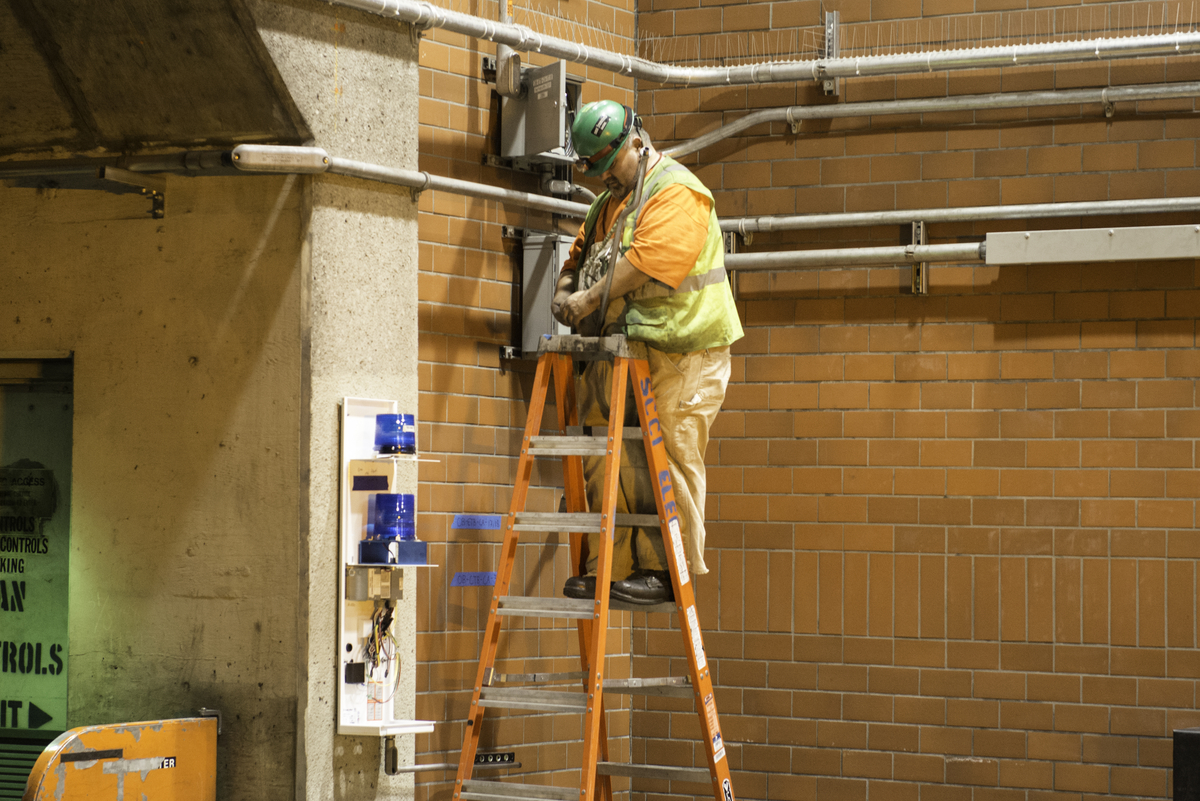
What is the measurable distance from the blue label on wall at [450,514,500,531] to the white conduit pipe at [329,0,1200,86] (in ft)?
6.97

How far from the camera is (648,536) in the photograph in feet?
16.6

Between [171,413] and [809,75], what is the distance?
3.38m

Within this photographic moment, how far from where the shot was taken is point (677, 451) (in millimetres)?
5039

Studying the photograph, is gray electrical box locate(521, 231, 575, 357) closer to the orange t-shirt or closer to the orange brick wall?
the orange brick wall

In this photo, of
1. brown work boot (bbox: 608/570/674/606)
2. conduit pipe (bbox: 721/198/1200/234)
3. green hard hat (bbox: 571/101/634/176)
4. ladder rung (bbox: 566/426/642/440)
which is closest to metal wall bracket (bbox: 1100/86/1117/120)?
conduit pipe (bbox: 721/198/1200/234)

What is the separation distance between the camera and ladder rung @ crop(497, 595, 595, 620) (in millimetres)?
4668

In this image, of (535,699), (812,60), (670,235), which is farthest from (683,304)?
(812,60)

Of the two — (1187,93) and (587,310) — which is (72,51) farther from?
(1187,93)

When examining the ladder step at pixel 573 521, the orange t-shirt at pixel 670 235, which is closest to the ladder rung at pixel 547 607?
the ladder step at pixel 573 521

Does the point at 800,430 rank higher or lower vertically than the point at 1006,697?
higher

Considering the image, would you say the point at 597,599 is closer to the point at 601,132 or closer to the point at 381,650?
the point at 381,650

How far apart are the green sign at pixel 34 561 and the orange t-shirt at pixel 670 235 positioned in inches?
101

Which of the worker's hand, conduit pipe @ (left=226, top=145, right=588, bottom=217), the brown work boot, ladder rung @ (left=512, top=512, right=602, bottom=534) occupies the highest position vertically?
conduit pipe @ (left=226, top=145, right=588, bottom=217)

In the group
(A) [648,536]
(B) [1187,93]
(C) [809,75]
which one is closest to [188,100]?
(A) [648,536]
